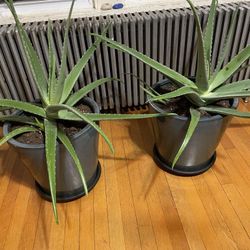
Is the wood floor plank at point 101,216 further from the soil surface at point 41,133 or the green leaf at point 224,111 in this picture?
the green leaf at point 224,111

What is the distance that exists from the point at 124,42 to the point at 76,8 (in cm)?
32

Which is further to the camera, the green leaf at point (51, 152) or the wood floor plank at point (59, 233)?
the wood floor plank at point (59, 233)

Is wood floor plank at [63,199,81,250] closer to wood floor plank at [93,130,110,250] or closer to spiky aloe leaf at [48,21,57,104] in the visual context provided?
wood floor plank at [93,130,110,250]

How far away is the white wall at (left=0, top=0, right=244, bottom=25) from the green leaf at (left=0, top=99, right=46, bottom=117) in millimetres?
631

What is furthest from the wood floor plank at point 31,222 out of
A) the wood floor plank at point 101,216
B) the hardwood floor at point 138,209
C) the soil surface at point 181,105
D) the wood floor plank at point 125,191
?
the soil surface at point 181,105

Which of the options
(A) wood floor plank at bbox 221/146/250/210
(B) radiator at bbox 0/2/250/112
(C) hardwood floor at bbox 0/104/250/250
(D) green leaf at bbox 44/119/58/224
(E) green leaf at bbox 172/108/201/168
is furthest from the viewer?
(B) radiator at bbox 0/2/250/112

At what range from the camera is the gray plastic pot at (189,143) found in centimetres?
100

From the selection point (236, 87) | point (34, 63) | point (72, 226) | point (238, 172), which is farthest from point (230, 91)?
point (72, 226)

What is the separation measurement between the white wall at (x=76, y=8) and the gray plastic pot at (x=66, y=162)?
0.55 m

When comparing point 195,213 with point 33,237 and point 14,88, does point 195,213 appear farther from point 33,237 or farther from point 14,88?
point 14,88

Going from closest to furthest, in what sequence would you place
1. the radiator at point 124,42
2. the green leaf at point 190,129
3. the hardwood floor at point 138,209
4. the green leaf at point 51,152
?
1. the green leaf at point 51,152
2. the green leaf at point 190,129
3. the hardwood floor at point 138,209
4. the radiator at point 124,42

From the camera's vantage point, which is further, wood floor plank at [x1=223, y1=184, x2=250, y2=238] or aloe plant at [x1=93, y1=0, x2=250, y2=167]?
wood floor plank at [x1=223, y1=184, x2=250, y2=238]

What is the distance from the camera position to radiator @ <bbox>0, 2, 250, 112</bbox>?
126cm

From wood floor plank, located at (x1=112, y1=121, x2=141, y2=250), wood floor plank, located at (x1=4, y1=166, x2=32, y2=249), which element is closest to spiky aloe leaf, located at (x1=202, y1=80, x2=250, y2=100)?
wood floor plank, located at (x1=112, y1=121, x2=141, y2=250)
